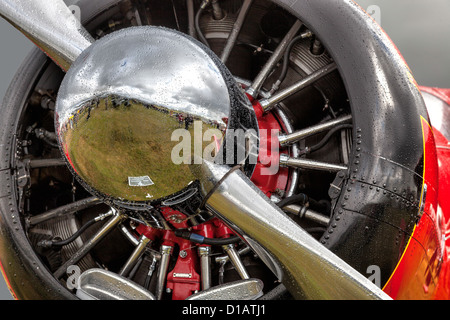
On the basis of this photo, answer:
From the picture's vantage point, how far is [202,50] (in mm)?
2346

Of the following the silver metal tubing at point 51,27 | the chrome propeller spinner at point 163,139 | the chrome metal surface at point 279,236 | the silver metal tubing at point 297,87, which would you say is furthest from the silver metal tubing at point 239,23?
the chrome metal surface at point 279,236

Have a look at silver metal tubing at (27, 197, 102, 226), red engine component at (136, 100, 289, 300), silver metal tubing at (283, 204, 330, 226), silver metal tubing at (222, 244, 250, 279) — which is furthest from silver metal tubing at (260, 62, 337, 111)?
silver metal tubing at (27, 197, 102, 226)

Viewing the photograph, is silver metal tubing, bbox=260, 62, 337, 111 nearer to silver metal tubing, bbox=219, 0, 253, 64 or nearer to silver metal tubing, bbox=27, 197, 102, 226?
silver metal tubing, bbox=219, 0, 253, 64

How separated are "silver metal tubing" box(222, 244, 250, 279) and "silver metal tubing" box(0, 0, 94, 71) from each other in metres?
1.30

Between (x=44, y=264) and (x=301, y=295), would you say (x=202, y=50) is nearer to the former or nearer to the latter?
(x=301, y=295)

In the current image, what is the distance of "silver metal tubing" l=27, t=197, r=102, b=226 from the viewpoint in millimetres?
3356

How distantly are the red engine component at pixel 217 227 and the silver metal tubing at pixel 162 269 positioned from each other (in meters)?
0.03

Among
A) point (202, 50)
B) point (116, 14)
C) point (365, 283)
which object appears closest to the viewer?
point (365, 283)

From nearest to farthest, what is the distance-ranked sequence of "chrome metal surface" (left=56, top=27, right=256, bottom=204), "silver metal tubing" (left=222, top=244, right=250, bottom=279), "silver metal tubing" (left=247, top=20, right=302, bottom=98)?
"chrome metal surface" (left=56, top=27, right=256, bottom=204), "silver metal tubing" (left=222, top=244, right=250, bottom=279), "silver metal tubing" (left=247, top=20, right=302, bottom=98)

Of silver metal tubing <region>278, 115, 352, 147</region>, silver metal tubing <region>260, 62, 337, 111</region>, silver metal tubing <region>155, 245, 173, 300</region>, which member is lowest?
silver metal tubing <region>155, 245, 173, 300</region>

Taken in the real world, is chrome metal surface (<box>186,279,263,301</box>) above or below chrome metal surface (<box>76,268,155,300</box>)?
above

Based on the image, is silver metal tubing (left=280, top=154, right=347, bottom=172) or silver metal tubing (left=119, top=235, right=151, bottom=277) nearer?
silver metal tubing (left=280, top=154, right=347, bottom=172)

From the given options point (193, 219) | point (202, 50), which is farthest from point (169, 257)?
point (202, 50)

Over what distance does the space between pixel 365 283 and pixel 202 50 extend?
1138 mm
